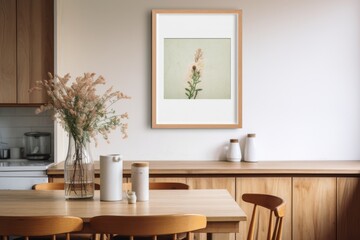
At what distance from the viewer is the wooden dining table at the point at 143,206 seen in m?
2.12

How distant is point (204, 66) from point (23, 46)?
157cm

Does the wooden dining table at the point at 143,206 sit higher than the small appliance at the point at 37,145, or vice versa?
the small appliance at the point at 37,145

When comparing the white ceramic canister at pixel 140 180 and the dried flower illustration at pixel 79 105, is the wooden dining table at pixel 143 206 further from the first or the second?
the dried flower illustration at pixel 79 105

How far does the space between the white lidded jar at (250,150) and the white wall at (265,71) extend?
0.13 meters

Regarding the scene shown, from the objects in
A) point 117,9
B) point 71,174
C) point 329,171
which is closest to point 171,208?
point 71,174

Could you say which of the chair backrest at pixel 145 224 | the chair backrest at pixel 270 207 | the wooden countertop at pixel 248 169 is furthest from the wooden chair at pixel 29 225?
the wooden countertop at pixel 248 169

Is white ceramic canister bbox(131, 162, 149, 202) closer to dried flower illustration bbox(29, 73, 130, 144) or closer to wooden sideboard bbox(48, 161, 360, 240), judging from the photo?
dried flower illustration bbox(29, 73, 130, 144)

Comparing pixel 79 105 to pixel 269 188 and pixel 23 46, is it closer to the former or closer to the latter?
pixel 23 46

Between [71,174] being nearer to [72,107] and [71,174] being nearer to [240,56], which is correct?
[72,107]

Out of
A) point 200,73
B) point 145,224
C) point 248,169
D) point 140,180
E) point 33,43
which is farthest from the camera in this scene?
point 200,73

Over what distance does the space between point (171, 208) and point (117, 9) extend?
2392 millimetres

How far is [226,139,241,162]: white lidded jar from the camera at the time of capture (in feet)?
13.2

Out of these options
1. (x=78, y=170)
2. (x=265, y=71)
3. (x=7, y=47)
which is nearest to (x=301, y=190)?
(x=265, y=71)

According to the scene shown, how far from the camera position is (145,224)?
1885mm
